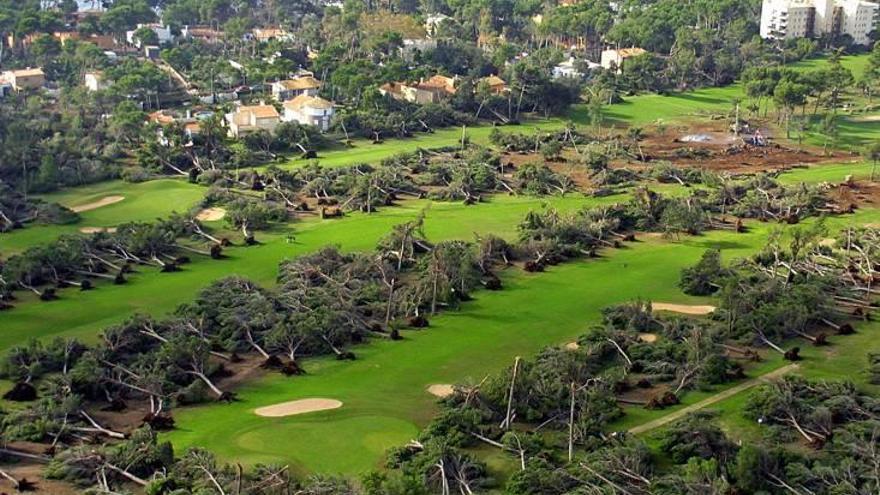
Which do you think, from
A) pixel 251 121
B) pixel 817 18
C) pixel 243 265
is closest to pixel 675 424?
pixel 243 265

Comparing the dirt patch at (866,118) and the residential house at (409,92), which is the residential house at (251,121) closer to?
the residential house at (409,92)

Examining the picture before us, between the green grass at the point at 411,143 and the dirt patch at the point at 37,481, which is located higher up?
the green grass at the point at 411,143

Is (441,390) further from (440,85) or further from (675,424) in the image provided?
(440,85)

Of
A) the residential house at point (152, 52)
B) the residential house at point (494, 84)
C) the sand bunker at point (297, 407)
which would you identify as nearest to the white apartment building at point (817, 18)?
the residential house at point (494, 84)

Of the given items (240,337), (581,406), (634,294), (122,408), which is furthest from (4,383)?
(634,294)

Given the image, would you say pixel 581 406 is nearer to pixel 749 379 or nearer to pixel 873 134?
pixel 749 379

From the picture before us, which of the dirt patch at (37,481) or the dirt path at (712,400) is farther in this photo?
the dirt path at (712,400)

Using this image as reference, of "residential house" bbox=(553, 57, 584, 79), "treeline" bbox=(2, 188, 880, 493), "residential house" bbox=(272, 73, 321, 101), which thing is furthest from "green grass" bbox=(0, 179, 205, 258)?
"residential house" bbox=(553, 57, 584, 79)
